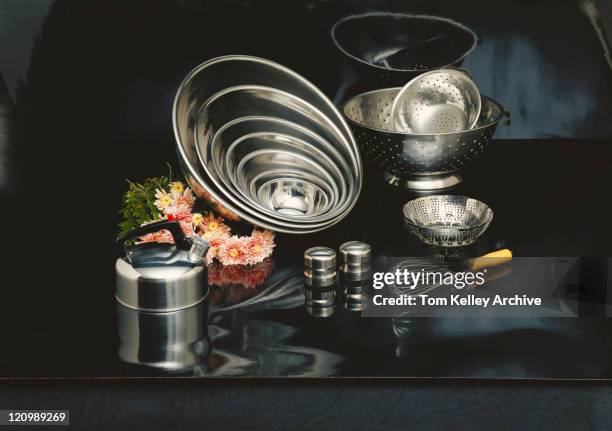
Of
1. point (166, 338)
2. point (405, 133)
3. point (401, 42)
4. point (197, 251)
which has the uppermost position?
point (401, 42)

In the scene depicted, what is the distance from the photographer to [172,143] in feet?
5.92

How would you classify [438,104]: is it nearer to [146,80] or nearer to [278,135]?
[278,135]

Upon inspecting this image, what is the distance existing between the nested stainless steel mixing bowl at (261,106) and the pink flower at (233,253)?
15cm

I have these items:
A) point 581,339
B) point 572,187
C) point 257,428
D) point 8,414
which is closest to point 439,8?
point 572,187

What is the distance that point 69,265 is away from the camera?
151 centimetres

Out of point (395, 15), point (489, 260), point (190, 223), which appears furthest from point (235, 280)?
point (395, 15)

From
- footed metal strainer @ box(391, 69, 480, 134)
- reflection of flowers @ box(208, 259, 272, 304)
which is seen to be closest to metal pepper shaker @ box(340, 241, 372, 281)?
reflection of flowers @ box(208, 259, 272, 304)

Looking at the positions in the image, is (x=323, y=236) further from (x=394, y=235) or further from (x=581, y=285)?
(x=581, y=285)

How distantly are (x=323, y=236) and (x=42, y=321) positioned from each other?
529 mm

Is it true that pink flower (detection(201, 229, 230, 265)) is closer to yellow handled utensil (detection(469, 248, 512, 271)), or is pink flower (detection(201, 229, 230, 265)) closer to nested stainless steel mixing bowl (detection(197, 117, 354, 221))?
nested stainless steel mixing bowl (detection(197, 117, 354, 221))

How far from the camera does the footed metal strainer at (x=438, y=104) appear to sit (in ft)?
5.65

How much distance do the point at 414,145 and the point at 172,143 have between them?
0.52 meters

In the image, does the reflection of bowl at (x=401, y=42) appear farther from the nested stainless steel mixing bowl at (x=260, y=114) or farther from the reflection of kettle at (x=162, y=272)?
the reflection of kettle at (x=162, y=272)

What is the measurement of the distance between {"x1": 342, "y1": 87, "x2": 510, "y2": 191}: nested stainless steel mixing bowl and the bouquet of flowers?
0.28 m
